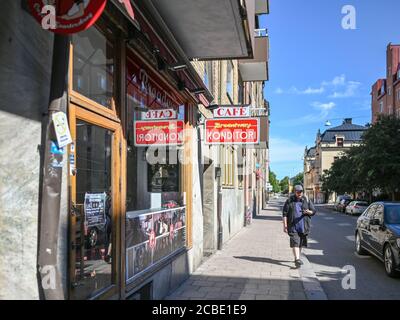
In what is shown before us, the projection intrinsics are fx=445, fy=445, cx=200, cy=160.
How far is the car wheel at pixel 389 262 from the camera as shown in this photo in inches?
340

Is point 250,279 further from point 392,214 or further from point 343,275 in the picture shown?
point 392,214

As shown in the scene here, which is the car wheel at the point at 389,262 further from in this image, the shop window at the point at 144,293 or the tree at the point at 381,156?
the tree at the point at 381,156

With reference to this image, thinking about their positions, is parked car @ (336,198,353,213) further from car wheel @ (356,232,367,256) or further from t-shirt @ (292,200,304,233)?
t-shirt @ (292,200,304,233)

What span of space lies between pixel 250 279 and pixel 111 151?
4293 millimetres

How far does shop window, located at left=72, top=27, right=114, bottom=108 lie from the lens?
4297 mm

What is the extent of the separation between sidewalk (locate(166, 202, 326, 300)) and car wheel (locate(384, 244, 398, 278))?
4.87ft

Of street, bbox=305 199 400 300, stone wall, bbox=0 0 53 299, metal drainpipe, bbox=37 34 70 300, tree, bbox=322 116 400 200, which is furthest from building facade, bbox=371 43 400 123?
stone wall, bbox=0 0 53 299

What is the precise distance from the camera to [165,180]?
8.02 m

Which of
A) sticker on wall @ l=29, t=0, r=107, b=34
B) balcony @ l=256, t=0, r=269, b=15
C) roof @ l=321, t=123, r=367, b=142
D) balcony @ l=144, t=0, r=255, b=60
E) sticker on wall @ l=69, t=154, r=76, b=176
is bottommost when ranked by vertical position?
sticker on wall @ l=69, t=154, r=76, b=176

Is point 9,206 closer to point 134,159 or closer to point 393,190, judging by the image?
point 134,159

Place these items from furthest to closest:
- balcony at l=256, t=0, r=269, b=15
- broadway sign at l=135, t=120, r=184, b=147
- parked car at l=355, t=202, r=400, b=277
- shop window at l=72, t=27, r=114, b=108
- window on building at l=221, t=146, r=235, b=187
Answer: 1. balcony at l=256, t=0, r=269, b=15
2. window on building at l=221, t=146, r=235, b=187
3. parked car at l=355, t=202, r=400, b=277
4. broadway sign at l=135, t=120, r=184, b=147
5. shop window at l=72, t=27, r=114, b=108

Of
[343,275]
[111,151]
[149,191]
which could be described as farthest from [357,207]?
[111,151]
